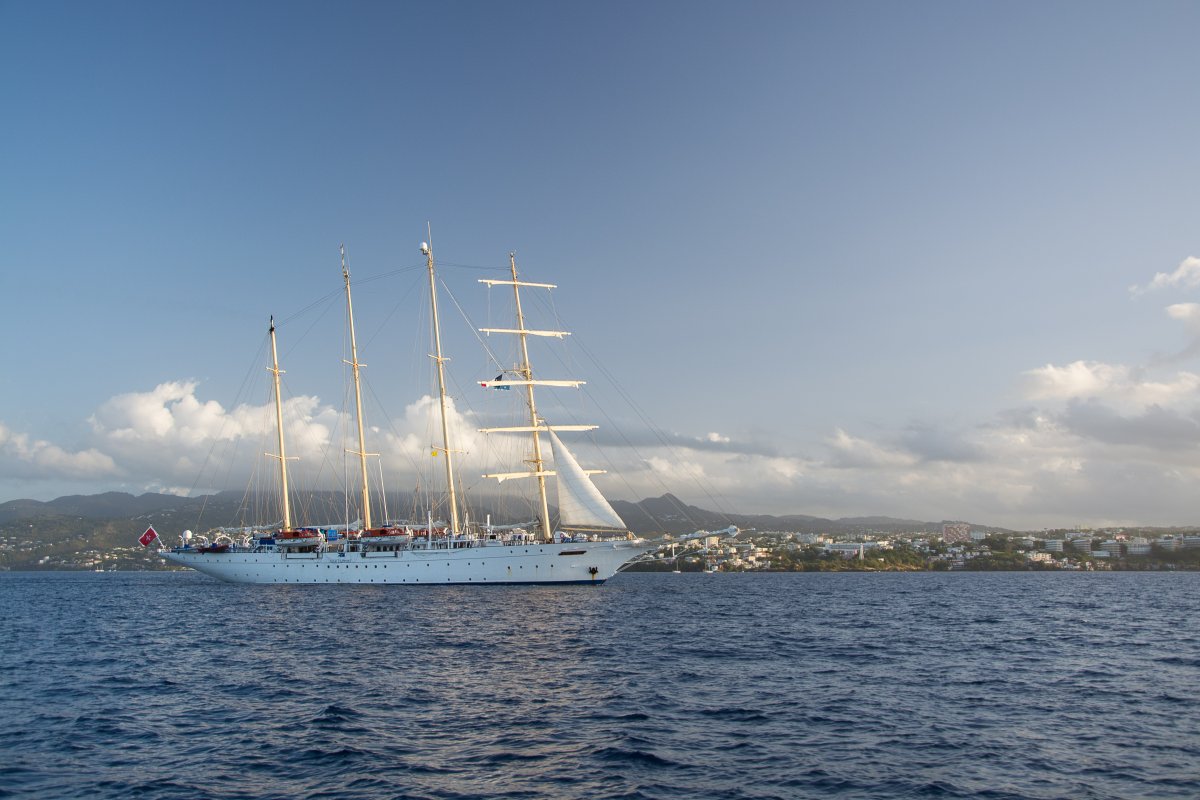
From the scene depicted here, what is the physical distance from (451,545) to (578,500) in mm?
16963

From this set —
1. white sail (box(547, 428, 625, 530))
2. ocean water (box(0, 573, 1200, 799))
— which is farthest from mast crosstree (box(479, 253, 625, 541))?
ocean water (box(0, 573, 1200, 799))

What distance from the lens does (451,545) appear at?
8525cm

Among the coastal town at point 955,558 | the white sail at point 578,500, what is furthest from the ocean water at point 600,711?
the coastal town at point 955,558

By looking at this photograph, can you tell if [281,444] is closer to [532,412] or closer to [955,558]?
[532,412]

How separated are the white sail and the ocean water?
33.4 meters

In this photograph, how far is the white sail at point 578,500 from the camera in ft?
257

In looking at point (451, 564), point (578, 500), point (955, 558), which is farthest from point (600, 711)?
point (955, 558)

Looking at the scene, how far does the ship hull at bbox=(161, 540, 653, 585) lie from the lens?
78750 mm

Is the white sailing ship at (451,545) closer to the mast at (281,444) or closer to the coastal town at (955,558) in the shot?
the mast at (281,444)

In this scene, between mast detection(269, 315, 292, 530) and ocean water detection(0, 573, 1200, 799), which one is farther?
mast detection(269, 315, 292, 530)

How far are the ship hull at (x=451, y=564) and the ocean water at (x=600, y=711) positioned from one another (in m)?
34.1

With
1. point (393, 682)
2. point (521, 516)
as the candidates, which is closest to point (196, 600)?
point (521, 516)

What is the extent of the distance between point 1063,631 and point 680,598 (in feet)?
112

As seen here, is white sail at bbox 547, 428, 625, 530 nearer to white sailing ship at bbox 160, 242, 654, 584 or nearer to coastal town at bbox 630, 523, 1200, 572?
white sailing ship at bbox 160, 242, 654, 584
